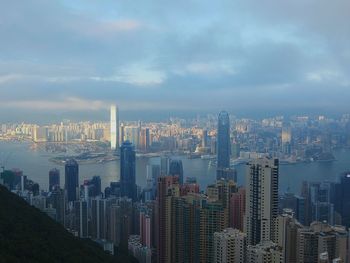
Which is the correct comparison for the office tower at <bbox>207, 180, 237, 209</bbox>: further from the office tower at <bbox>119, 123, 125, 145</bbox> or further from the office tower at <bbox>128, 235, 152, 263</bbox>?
the office tower at <bbox>119, 123, 125, 145</bbox>

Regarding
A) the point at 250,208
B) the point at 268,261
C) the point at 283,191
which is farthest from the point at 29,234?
the point at 283,191

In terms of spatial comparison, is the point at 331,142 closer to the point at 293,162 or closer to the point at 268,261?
the point at 293,162

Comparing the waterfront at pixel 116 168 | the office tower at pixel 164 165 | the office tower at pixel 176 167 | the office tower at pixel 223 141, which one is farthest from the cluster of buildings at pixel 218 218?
the office tower at pixel 223 141

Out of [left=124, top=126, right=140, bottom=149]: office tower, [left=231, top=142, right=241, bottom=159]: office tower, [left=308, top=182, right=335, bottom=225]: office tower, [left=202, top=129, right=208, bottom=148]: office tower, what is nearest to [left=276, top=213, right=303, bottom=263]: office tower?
[left=308, top=182, right=335, bottom=225]: office tower

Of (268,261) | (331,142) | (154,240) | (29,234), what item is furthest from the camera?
(331,142)

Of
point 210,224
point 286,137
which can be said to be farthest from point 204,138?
point 210,224

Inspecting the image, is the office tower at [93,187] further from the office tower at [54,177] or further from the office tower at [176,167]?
the office tower at [176,167]
